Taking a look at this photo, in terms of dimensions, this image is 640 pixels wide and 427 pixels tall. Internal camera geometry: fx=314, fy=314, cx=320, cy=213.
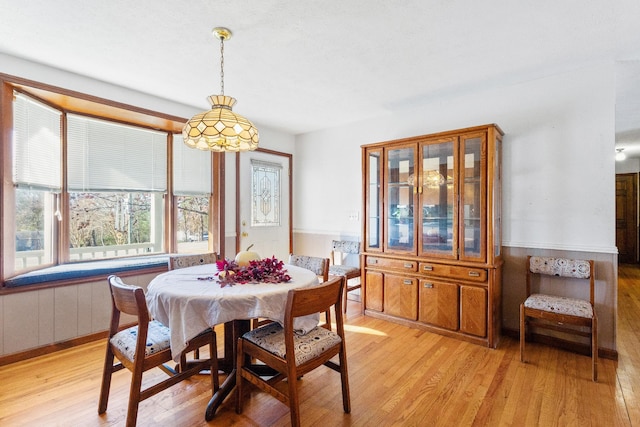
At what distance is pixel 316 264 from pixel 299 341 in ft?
3.37

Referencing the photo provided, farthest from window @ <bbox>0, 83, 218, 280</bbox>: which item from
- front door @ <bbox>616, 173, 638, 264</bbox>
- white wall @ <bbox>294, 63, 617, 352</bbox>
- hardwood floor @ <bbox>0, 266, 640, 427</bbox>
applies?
front door @ <bbox>616, 173, 638, 264</bbox>

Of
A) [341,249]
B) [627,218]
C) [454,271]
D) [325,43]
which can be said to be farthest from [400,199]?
[627,218]

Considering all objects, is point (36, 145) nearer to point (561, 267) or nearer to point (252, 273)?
point (252, 273)

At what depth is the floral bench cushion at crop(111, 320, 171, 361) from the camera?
180 cm

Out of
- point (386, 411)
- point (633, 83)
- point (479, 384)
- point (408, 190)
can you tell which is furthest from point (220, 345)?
point (633, 83)

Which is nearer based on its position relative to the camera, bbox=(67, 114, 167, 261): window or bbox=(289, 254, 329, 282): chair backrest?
bbox=(289, 254, 329, 282): chair backrest

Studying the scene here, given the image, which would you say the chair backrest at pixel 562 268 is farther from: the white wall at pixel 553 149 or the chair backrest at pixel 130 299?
the chair backrest at pixel 130 299

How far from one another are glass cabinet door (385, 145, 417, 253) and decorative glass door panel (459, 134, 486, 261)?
50 centimetres

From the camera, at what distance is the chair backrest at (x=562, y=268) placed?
274 centimetres

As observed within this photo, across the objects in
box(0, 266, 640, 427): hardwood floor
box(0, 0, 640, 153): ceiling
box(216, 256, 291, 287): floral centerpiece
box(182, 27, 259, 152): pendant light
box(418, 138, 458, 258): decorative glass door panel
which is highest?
box(0, 0, 640, 153): ceiling

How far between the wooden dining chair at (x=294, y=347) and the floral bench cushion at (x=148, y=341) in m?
0.45

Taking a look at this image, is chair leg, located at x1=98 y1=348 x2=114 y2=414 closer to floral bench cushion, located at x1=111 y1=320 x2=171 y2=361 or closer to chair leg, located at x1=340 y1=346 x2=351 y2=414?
floral bench cushion, located at x1=111 y1=320 x2=171 y2=361

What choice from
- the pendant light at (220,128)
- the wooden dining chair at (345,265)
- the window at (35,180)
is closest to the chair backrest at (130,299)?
the pendant light at (220,128)

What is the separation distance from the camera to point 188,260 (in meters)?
2.87
